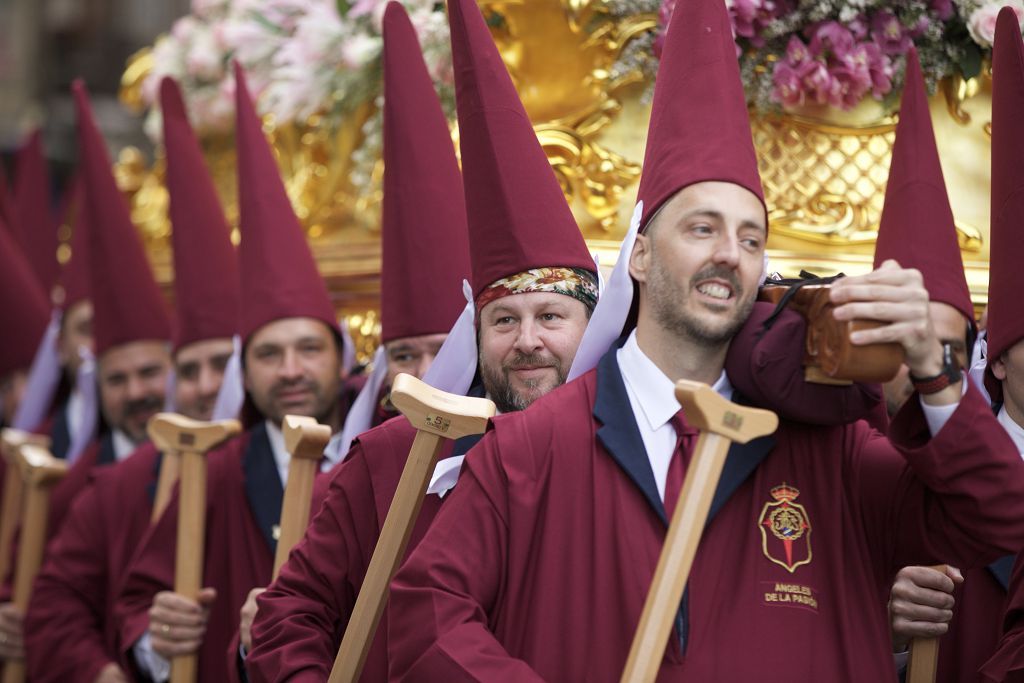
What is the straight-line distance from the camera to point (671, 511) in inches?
116

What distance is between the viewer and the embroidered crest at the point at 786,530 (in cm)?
290

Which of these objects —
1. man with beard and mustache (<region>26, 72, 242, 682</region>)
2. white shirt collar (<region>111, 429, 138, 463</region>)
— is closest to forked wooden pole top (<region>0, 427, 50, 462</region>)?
white shirt collar (<region>111, 429, 138, 463</region>)

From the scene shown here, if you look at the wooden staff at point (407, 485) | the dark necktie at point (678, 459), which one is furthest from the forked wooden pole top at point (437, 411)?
the dark necktie at point (678, 459)

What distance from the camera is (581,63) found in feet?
16.5

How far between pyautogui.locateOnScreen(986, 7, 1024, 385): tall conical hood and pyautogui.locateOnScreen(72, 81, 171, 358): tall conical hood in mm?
3813

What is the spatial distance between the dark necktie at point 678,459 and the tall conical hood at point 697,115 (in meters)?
0.45

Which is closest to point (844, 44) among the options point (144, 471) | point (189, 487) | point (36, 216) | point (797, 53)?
point (797, 53)

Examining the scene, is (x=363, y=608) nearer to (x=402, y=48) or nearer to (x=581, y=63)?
(x=402, y=48)

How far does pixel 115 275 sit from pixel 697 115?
3703 millimetres

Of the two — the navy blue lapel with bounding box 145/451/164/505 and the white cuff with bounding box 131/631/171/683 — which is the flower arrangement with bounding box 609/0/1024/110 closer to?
the navy blue lapel with bounding box 145/451/164/505

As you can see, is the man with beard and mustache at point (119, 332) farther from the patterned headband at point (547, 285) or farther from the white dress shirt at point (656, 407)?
the white dress shirt at point (656, 407)

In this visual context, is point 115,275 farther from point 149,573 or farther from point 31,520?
point 149,573

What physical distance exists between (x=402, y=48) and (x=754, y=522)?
6.97ft

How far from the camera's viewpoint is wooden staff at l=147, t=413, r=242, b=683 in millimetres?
4355
